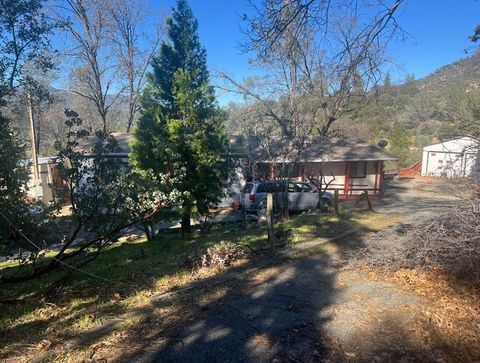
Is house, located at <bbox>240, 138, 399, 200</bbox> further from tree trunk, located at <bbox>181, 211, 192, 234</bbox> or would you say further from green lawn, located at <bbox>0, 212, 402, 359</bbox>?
green lawn, located at <bbox>0, 212, 402, 359</bbox>

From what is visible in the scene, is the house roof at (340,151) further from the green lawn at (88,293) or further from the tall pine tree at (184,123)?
the green lawn at (88,293)

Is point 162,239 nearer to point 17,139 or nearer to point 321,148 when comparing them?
point 17,139

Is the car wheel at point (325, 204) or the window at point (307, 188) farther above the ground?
the window at point (307, 188)

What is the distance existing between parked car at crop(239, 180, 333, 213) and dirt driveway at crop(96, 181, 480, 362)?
24.7 feet

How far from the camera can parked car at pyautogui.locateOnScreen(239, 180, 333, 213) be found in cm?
1311

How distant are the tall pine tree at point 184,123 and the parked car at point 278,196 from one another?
6.81 ft

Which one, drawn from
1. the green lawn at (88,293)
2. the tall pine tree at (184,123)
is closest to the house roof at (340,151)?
the tall pine tree at (184,123)

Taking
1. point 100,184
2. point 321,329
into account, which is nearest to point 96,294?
point 100,184

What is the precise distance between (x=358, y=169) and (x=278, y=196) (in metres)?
9.54

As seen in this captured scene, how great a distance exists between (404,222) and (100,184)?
9.03 meters

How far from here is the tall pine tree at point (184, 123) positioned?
10.9 meters

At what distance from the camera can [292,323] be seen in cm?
385

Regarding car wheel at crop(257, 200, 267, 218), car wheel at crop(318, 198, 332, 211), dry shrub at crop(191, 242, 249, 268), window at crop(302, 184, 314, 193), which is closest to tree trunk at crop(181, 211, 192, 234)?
A: car wheel at crop(257, 200, 267, 218)

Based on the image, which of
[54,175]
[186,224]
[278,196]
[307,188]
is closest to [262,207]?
[278,196]
